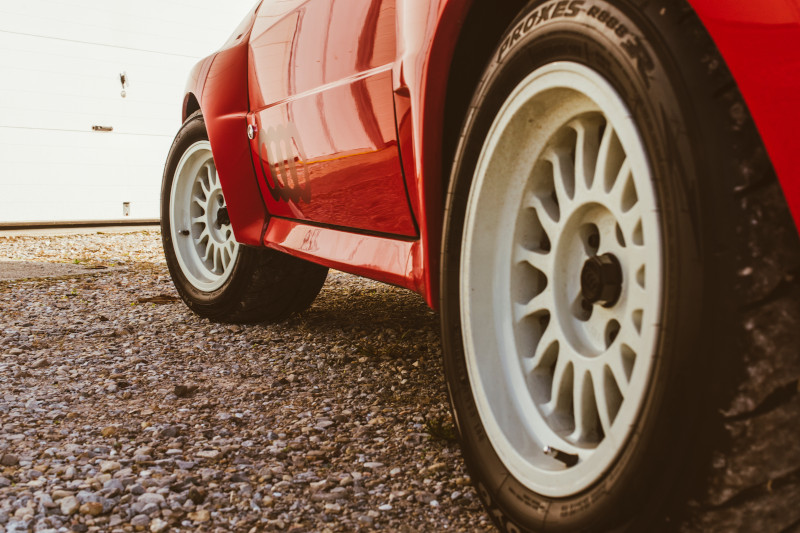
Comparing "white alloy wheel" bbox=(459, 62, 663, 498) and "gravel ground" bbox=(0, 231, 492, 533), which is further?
"gravel ground" bbox=(0, 231, 492, 533)

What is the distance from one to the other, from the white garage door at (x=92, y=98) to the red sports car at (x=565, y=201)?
851cm

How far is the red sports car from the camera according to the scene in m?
0.89

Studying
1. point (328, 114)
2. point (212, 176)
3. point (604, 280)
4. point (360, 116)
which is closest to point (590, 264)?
point (604, 280)

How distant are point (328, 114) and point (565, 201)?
1.05m

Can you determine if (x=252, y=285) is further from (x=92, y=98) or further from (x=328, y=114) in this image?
(x=92, y=98)

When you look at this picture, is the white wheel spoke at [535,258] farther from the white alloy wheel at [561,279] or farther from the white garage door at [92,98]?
the white garage door at [92,98]

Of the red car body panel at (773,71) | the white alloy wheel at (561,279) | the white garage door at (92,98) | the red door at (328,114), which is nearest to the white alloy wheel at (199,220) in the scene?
the red door at (328,114)


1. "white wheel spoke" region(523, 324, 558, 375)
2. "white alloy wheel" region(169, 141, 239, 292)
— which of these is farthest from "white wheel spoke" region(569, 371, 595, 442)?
"white alloy wheel" region(169, 141, 239, 292)

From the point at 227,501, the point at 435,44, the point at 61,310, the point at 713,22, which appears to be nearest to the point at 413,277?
the point at 435,44

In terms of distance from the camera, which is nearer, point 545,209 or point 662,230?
point 662,230

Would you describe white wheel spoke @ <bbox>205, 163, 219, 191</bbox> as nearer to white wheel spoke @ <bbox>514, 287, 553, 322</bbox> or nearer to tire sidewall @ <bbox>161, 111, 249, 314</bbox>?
tire sidewall @ <bbox>161, 111, 249, 314</bbox>

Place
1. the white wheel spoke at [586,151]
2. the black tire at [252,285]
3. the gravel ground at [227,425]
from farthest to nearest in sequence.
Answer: the black tire at [252,285]
the gravel ground at [227,425]
the white wheel spoke at [586,151]

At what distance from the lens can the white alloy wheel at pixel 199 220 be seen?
129 inches

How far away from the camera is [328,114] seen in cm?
215
